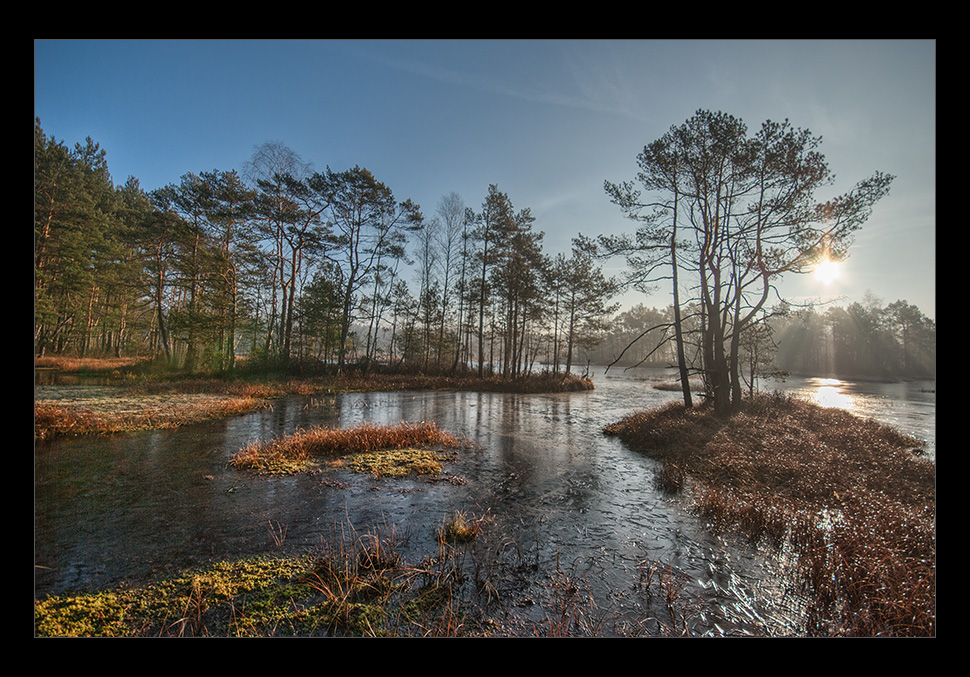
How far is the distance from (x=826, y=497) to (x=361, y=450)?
1013cm

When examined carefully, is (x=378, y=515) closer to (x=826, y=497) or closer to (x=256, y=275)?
(x=826, y=497)

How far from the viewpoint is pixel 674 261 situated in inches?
538

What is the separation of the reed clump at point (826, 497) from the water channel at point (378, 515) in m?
0.50

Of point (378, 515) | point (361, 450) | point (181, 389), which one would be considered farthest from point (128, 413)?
point (378, 515)

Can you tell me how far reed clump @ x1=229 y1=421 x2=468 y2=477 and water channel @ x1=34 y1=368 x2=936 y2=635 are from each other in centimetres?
50

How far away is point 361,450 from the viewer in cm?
916

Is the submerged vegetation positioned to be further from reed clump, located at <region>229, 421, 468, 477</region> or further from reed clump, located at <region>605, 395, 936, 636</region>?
reed clump, located at <region>605, 395, 936, 636</region>

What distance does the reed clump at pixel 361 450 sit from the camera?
767cm
